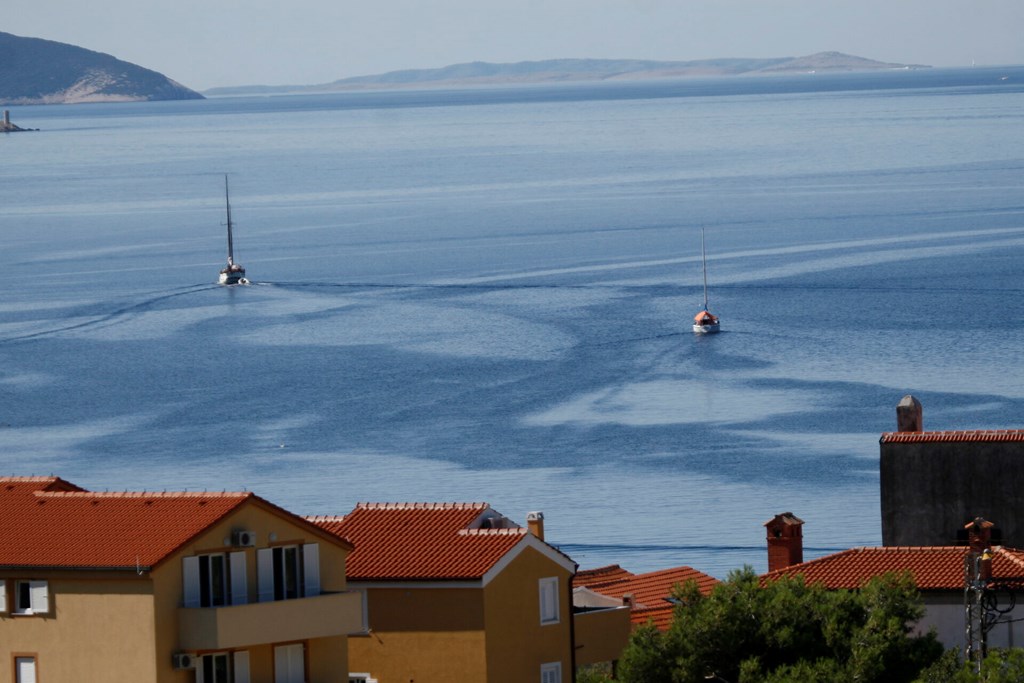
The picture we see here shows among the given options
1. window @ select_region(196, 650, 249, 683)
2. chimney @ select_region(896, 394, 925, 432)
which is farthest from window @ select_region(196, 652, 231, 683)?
chimney @ select_region(896, 394, 925, 432)

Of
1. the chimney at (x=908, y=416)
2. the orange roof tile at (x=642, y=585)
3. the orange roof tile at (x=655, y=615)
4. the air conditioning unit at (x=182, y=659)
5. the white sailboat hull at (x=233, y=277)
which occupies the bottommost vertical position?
the orange roof tile at (x=655, y=615)

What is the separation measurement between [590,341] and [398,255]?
3802 cm

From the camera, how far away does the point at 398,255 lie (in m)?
128

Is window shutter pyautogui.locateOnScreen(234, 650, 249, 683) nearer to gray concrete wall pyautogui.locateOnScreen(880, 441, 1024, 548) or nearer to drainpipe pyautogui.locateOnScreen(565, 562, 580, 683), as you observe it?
drainpipe pyautogui.locateOnScreen(565, 562, 580, 683)

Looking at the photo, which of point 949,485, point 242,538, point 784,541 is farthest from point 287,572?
point 949,485

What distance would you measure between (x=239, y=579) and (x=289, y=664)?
110 centimetres

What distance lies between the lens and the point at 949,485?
3512 cm

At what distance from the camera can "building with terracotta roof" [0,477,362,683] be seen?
21688 mm

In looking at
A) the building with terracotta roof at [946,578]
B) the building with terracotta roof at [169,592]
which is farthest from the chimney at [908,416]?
the building with terracotta roof at [169,592]

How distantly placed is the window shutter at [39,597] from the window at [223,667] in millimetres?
1571

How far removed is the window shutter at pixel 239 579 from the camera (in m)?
22.5

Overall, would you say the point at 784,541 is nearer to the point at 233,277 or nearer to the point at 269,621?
the point at 269,621

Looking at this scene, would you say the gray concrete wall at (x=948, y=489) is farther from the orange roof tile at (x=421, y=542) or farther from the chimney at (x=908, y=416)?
the orange roof tile at (x=421, y=542)

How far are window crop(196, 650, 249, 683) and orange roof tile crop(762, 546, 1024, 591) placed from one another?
9200 millimetres
